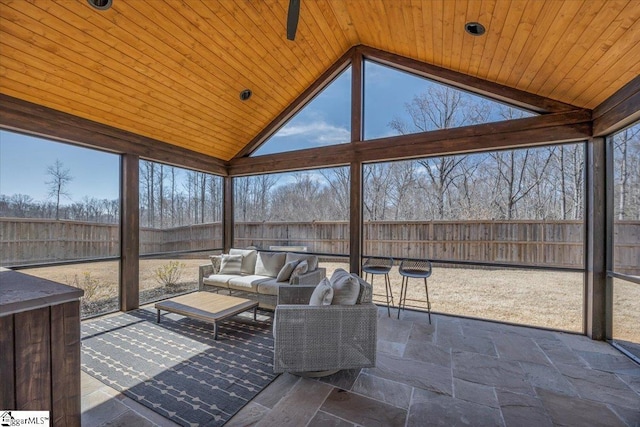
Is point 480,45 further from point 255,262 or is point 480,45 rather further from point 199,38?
point 255,262

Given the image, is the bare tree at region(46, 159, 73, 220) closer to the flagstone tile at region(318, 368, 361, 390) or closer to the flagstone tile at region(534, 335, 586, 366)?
the flagstone tile at region(318, 368, 361, 390)

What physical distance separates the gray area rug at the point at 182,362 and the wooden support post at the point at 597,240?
3894mm

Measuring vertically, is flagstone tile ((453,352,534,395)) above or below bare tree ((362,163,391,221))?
below

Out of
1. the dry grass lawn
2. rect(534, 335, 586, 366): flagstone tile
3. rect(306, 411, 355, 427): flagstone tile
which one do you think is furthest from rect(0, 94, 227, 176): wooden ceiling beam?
rect(534, 335, 586, 366): flagstone tile

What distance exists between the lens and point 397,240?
471cm

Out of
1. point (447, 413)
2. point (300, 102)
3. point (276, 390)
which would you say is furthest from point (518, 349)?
point (300, 102)

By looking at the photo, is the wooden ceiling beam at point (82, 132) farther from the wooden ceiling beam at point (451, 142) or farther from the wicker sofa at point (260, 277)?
the wicker sofa at point (260, 277)

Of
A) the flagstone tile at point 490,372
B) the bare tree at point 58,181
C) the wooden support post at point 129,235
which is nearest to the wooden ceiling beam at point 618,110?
the flagstone tile at point 490,372

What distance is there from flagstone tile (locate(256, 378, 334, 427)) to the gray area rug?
0.90 ft

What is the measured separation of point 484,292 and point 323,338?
118 inches

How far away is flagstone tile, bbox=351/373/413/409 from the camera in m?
2.25

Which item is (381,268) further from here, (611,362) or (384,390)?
(611,362)

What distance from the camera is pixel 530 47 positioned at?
2.89 metres

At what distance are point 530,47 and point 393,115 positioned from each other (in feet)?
6.30
